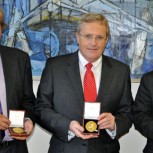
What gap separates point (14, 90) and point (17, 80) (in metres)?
0.07

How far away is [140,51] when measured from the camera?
282cm

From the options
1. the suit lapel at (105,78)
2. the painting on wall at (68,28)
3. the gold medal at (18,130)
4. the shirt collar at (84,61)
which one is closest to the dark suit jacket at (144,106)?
the suit lapel at (105,78)

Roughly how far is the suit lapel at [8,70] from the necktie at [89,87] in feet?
1.64

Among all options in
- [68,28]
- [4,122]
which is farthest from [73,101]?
[68,28]

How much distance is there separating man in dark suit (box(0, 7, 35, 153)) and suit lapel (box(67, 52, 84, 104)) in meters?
0.30

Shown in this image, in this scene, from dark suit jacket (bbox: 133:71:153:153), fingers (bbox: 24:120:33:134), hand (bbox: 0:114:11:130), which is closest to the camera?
hand (bbox: 0:114:11:130)

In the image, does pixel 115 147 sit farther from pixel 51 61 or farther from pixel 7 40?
pixel 7 40

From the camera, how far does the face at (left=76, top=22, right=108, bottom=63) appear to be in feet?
6.62


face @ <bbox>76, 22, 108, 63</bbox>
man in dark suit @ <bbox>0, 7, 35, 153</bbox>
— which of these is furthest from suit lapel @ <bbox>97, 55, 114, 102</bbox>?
man in dark suit @ <bbox>0, 7, 35, 153</bbox>

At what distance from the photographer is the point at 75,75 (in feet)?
6.84

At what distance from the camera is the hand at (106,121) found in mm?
1827

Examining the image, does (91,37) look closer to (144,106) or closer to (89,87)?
(89,87)

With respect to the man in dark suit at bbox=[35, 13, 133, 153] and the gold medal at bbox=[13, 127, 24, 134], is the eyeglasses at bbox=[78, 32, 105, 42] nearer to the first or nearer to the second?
the man in dark suit at bbox=[35, 13, 133, 153]

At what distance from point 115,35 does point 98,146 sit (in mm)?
1180
